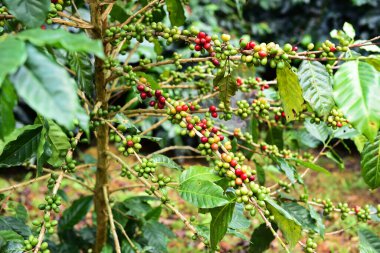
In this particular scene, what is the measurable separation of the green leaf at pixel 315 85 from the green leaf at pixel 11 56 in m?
0.73

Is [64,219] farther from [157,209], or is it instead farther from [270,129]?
[270,129]

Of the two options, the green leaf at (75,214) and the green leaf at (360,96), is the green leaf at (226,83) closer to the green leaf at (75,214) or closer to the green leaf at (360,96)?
the green leaf at (360,96)

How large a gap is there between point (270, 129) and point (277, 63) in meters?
0.75

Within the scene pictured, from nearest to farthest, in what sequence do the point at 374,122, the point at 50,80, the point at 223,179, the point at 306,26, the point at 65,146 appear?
the point at 50,80, the point at 374,122, the point at 223,179, the point at 65,146, the point at 306,26

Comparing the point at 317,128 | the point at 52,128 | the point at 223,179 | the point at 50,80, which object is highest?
the point at 50,80

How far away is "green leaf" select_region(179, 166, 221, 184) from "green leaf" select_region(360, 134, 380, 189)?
435 millimetres

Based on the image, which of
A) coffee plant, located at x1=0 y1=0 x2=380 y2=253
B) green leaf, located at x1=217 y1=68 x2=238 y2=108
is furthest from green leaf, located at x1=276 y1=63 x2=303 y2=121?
green leaf, located at x1=217 y1=68 x2=238 y2=108

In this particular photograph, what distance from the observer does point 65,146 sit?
1.28m

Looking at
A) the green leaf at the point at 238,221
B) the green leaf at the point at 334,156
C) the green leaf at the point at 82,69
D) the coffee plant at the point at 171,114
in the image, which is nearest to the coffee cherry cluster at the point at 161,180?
the coffee plant at the point at 171,114

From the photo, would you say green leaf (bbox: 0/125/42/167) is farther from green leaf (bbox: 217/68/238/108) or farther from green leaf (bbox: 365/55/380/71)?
green leaf (bbox: 365/55/380/71)

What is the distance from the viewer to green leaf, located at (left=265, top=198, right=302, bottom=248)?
3.51 feet

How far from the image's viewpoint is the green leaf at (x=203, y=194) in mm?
1090

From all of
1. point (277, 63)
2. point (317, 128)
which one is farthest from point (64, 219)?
point (277, 63)

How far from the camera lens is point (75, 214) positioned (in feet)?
6.47
